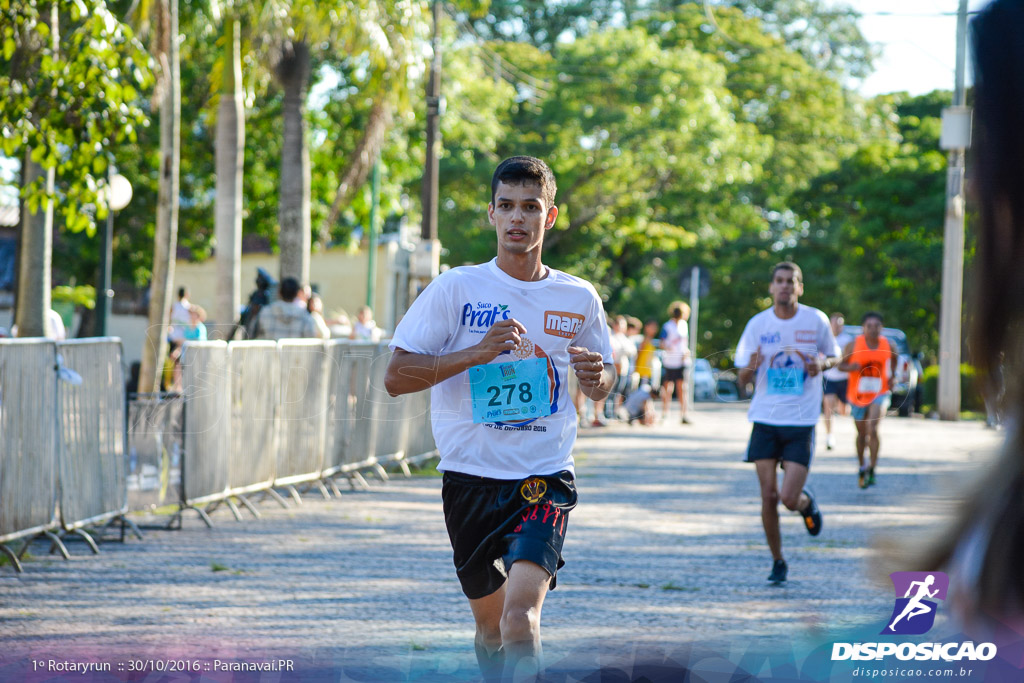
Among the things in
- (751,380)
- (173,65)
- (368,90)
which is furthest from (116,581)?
(368,90)

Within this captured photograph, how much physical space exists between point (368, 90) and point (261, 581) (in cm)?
1138

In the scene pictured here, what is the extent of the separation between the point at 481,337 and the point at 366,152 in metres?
15.5

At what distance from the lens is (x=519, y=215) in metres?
4.34

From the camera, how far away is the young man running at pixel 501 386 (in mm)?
4254

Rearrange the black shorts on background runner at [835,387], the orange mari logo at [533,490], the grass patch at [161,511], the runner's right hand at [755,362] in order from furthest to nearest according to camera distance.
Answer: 1. the black shorts on background runner at [835,387]
2. the grass patch at [161,511]
3. the runner's right hand at [755,362]
4. the orange mari logo at [533,490]

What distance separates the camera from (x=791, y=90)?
4247 cm

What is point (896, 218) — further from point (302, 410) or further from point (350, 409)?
point (302, 410)

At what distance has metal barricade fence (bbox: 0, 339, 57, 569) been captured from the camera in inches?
300

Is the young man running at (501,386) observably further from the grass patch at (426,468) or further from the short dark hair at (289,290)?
the grass patch at (426,468)

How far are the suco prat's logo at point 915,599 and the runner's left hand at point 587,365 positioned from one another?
2.56 metres

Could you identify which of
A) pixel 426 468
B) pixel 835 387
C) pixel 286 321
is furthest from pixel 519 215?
pixel 835 387

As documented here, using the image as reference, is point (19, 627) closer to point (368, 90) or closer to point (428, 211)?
point (368, 90)

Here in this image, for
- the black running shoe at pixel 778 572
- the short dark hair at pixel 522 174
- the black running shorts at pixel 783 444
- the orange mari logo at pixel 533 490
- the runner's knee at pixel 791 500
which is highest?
the short dark hair at pixel 522 174

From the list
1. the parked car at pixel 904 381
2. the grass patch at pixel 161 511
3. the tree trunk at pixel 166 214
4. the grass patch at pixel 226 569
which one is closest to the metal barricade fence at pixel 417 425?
the tree trunk at pixel 166 214
